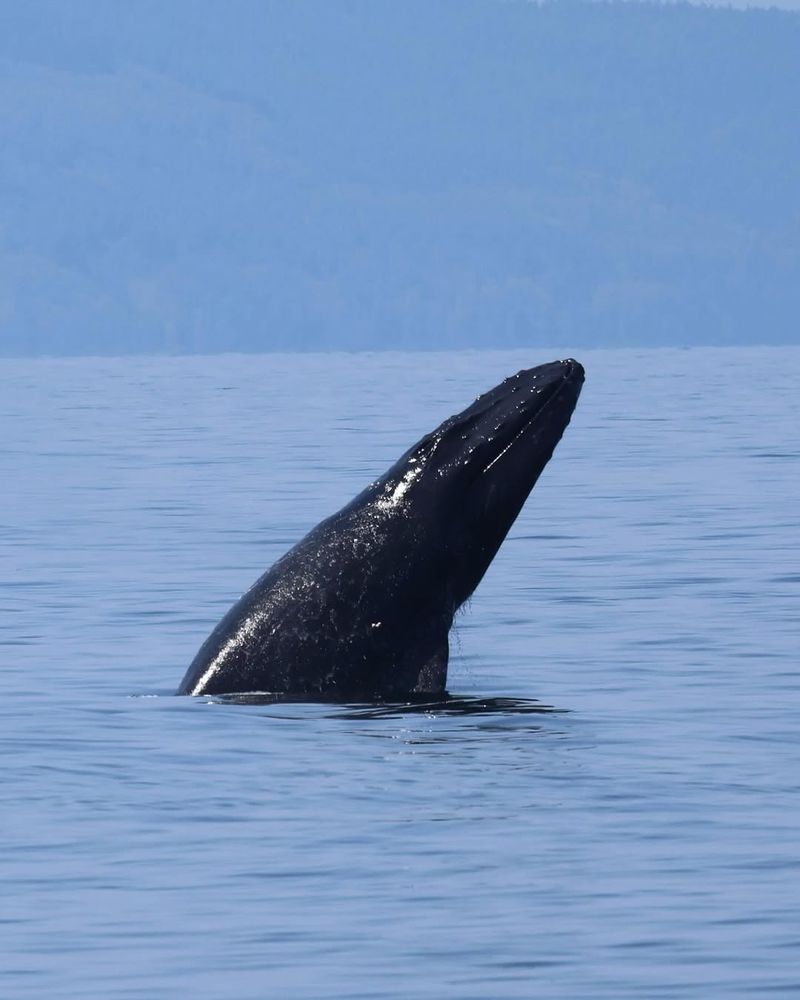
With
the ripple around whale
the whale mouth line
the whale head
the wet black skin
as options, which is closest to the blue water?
the ripple around whale

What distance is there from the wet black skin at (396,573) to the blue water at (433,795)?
0.90 ft

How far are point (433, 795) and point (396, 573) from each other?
7.14ft

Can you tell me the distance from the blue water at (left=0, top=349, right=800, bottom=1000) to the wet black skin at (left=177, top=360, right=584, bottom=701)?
0.28 metres

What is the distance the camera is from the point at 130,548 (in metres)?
28.8

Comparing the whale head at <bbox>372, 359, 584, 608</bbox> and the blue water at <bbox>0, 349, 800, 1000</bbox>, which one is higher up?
the whale head at <bbox>372, 359, 584, 608</bbox>

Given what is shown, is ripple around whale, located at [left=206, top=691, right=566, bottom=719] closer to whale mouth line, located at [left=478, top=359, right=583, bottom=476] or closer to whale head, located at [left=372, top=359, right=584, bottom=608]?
whale head, located at [left=372, top=359, right=584, bottom=608]

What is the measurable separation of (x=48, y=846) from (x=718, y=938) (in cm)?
355

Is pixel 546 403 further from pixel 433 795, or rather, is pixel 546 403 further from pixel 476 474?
pixel 433 795

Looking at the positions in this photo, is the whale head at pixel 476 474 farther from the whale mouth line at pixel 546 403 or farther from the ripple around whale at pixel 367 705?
the ripple around whale at pixel 367 705

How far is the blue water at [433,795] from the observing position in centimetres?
1048

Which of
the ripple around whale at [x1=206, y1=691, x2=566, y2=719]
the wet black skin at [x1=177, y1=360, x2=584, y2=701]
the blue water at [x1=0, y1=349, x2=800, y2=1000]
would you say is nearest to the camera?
the blue water at [x1=0, y1=349, x2=800, y2=1000]

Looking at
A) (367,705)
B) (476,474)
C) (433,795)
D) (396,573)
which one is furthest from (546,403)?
(433,795)

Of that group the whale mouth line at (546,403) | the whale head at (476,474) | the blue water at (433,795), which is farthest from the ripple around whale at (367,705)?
the whale mouth line at (546,403)

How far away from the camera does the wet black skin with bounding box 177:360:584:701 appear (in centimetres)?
1500
